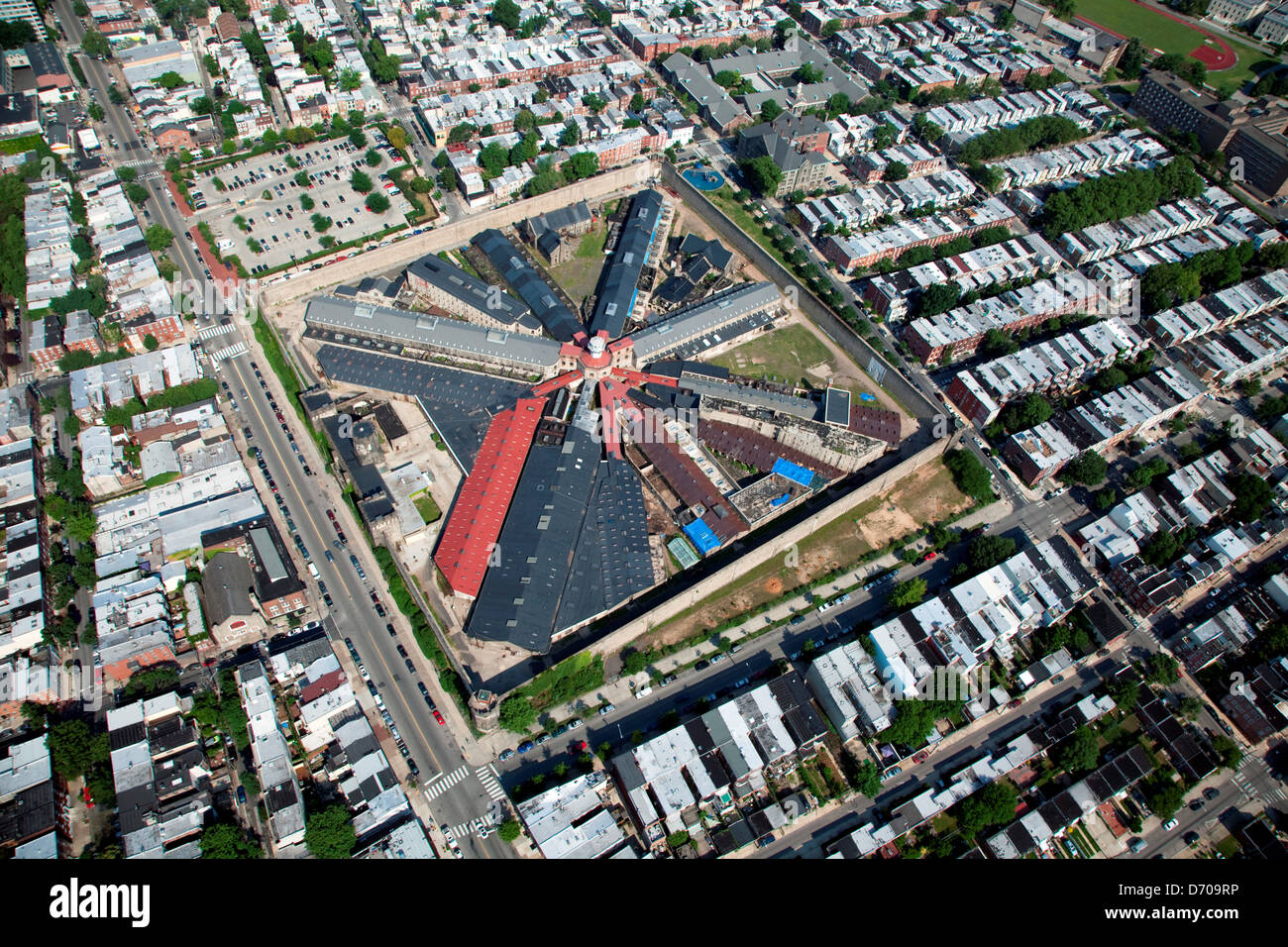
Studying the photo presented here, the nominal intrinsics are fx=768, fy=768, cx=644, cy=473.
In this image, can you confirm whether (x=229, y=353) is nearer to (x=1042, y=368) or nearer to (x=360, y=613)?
(x=360, y=613)

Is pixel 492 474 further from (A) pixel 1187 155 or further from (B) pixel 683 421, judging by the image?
(A) pixel 1187 155

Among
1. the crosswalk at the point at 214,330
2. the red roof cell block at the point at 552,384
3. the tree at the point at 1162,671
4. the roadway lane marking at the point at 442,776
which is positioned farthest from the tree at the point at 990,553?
the crosswalk at the point at 214,330

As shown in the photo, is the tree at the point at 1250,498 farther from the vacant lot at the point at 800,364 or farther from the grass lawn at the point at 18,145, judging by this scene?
the grass lawn at the point at 18,145

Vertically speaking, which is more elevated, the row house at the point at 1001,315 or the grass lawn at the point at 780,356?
the grass lawn at the point at 780,356

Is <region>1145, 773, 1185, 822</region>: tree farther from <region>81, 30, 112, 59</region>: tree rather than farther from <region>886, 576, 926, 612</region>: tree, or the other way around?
<region>81, 30, 112, 59</region>: tree

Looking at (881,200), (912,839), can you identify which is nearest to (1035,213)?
(881,200)

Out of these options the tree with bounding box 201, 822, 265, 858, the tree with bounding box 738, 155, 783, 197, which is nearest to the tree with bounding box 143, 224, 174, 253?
the tree with bounding box 201, 822, 265, 858

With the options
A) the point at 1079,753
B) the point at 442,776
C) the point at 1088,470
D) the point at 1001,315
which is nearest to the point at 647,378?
the point at 1001,315
